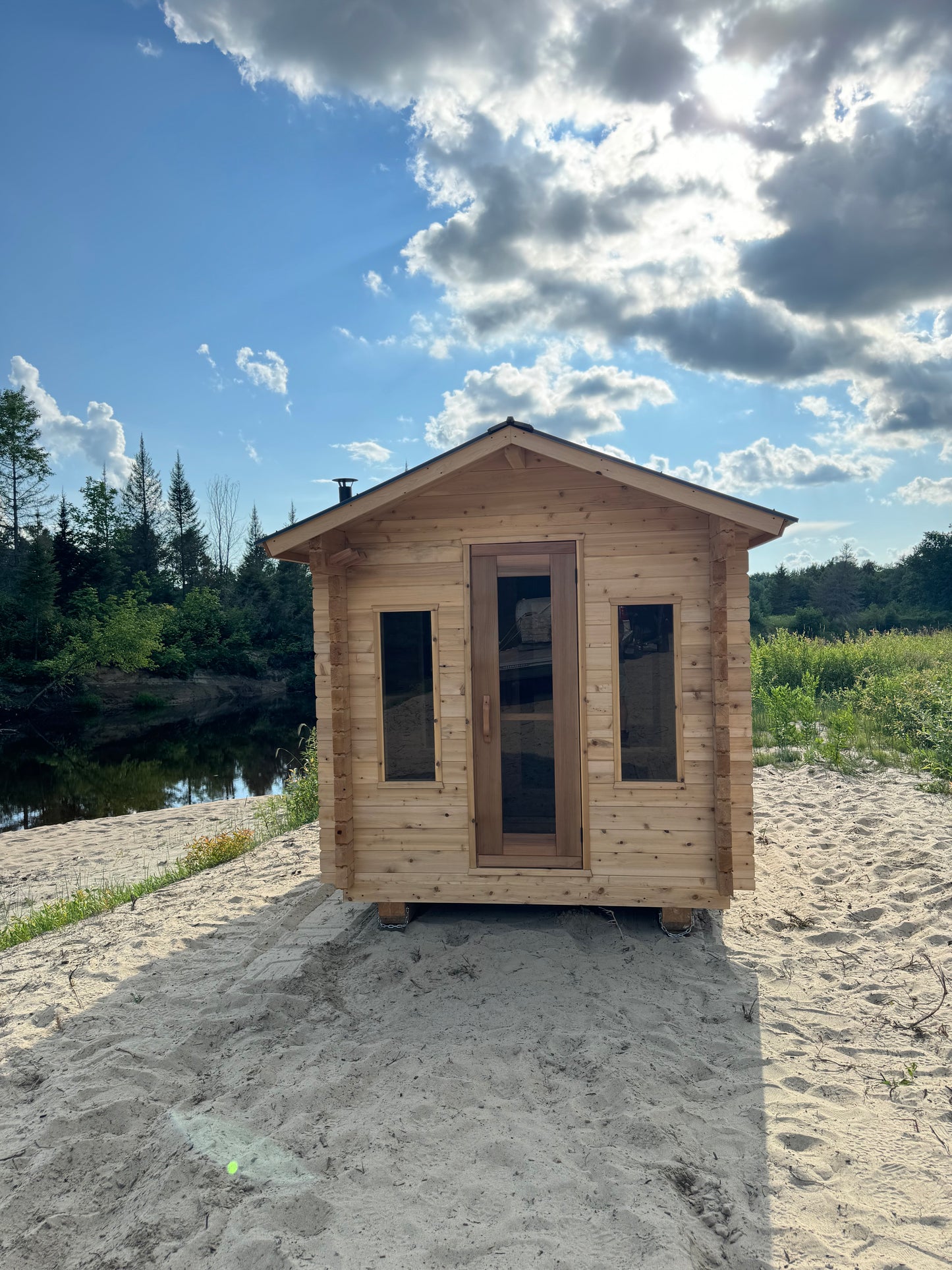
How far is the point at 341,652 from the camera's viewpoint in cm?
552

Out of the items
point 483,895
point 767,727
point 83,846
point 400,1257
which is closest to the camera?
point 400,1257

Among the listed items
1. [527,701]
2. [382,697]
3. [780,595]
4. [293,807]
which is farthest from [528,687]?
[780,595]

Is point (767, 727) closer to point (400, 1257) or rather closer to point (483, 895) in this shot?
point (483, 895)

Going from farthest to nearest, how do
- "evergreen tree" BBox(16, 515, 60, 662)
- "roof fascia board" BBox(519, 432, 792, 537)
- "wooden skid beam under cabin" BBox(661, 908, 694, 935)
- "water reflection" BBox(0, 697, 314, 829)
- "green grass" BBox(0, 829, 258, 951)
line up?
"evergreen tree" BBox(16, 515, 60, 662)
"water reflection" BBox(0, 697, 314, 829)
"green grass" BBox(0, 829, 258, 951)
"wooden skid beam under cabin" BBox(661, 908, 694, 935)
"roof fascia board" BBox(519, 432, 792, 537)

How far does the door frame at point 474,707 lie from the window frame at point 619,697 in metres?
0.21

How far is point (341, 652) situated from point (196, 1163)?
3.18m

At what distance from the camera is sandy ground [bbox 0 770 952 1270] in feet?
9.38

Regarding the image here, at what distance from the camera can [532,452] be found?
5379 millimetres

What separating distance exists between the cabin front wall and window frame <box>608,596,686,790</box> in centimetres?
2

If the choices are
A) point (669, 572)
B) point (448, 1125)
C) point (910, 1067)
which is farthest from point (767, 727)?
point (448, 1125)

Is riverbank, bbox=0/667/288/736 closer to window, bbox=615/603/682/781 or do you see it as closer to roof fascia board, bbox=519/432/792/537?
window, bbox=615/603/682/781

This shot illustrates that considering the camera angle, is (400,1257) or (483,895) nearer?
(400,1257)

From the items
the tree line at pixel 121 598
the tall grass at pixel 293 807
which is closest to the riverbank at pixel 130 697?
the tree line at pixel 121 598

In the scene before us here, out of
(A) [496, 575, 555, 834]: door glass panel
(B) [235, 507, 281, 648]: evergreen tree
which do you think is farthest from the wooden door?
(B) [235, 507, 281, 648]: evergreen tree
